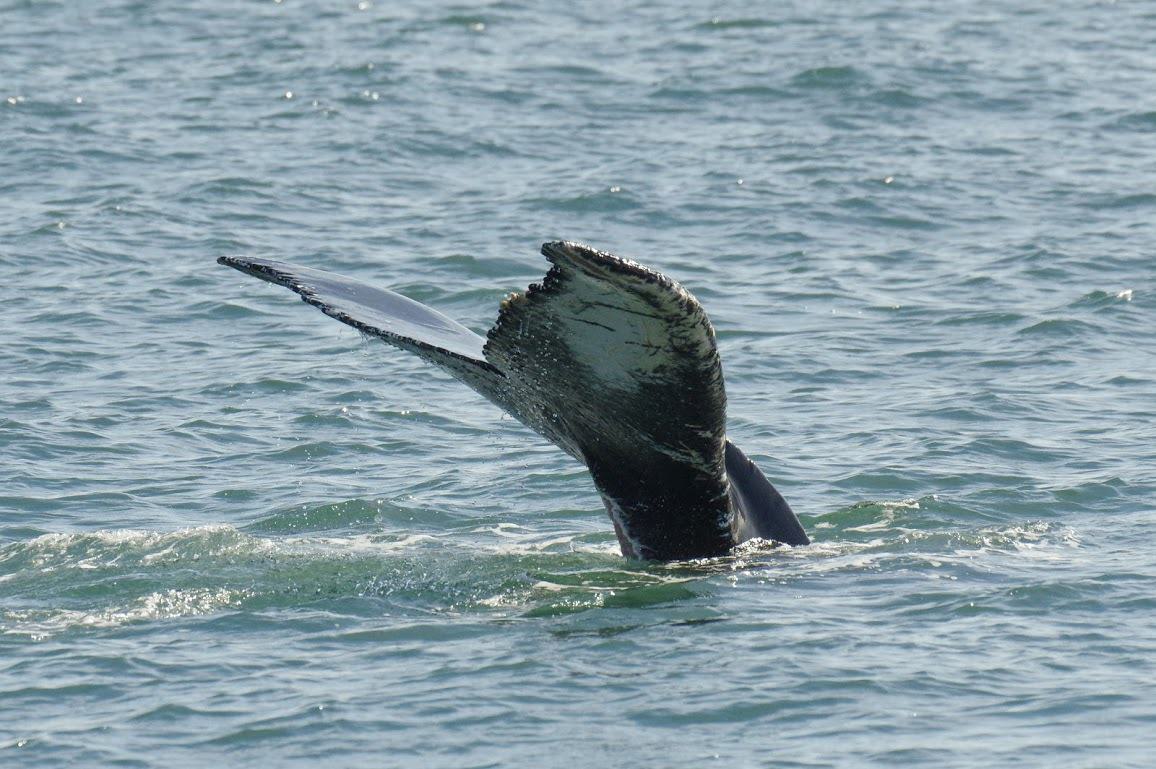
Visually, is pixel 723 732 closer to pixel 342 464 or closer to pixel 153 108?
pixel 342 464

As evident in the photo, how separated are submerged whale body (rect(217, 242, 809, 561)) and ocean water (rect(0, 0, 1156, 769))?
430 millimetres

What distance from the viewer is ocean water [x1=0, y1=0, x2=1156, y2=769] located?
6.98 metres

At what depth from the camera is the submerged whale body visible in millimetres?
6172

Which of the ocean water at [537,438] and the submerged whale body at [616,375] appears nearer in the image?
the submerged whale body at [616,375]

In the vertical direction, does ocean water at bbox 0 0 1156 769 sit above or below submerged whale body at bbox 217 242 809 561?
below

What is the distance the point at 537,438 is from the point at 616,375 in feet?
18.0

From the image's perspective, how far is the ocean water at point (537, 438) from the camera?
6.98 metres

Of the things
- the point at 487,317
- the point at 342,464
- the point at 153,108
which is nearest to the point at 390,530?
the point at 342,464

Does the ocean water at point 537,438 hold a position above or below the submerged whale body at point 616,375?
below

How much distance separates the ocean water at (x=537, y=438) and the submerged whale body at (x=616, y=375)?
0.43m

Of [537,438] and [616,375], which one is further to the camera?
[537,438]

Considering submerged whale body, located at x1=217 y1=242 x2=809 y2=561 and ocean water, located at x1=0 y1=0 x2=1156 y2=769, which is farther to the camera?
ocean water, located at x1=0 y1=0 x2=1156 y2=769

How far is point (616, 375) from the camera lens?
654 cm

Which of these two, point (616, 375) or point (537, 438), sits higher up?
point (616, 375)
